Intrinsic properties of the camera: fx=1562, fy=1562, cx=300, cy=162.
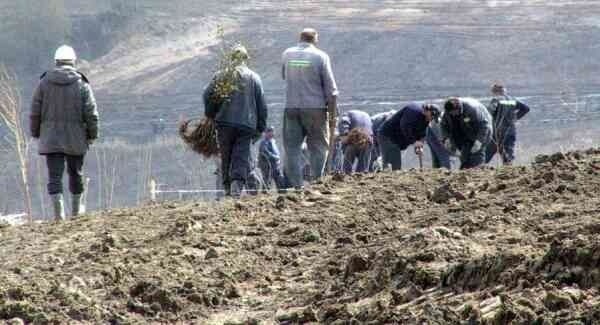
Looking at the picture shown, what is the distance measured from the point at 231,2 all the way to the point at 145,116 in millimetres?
14860

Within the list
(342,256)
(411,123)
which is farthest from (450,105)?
(342,256)

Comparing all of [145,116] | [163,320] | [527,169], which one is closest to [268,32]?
[145,116]

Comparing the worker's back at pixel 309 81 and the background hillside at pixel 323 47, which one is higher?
the worker's back at pixel 309 81

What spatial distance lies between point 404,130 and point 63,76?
4.58 metres

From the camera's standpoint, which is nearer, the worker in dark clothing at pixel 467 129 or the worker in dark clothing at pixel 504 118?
the worker in dark clothing at pixel 467 129

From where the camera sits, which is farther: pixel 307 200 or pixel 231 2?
pixel 231 2

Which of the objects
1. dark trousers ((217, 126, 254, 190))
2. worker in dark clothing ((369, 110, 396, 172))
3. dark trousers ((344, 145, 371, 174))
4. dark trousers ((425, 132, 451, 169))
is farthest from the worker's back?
worker in dark clothing ((369, 110, 396, 172))

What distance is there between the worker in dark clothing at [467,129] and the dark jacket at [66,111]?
3.86 meters

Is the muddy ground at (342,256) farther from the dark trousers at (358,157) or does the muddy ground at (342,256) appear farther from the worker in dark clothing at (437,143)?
the dark trousers at (358,157)

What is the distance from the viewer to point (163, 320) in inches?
316

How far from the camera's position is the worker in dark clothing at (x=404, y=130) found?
53.2 ft

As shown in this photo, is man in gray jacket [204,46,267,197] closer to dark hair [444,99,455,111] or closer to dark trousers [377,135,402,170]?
dark hair [444,99,455,111]

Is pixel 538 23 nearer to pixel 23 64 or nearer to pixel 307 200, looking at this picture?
pixel 23 64

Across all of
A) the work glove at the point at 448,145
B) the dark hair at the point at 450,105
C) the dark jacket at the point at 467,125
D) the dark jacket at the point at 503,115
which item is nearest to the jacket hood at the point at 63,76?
the dark hair at the point at 450,105
